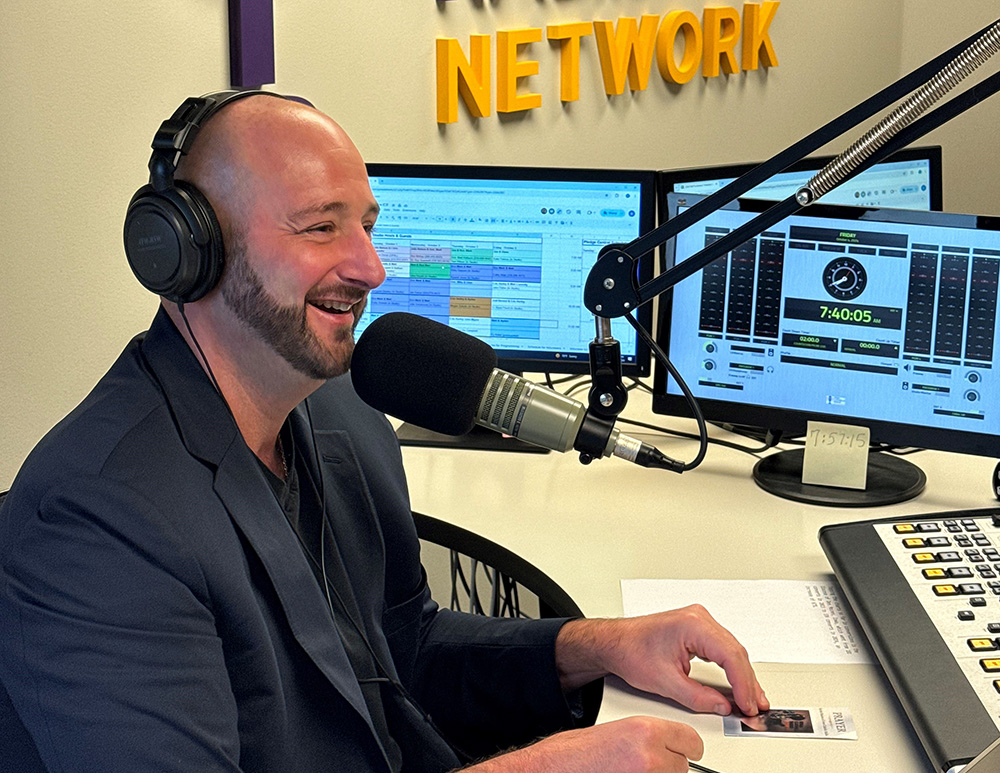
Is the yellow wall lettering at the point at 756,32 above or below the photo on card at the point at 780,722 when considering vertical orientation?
above

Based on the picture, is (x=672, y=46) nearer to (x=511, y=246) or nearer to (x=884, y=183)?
(x=884, y=183)

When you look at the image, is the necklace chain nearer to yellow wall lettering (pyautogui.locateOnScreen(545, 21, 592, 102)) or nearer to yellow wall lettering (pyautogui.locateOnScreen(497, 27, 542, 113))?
yellow wall lettering (pyautogui.locateOnScreen(497, 27, 542, 113))

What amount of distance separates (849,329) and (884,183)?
21.2 inches

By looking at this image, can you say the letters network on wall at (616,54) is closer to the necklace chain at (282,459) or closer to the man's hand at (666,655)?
the necklace chain at (282,459)

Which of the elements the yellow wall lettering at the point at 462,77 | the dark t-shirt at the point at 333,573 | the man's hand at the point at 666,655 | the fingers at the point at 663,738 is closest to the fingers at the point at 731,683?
the man's hand at the point at 666,655

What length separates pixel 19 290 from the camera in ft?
6.40

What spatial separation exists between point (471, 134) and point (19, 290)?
4.72ft

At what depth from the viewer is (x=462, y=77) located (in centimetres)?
301

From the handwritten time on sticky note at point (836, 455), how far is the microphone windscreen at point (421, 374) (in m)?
0.72

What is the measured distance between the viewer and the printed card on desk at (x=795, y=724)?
116 cm

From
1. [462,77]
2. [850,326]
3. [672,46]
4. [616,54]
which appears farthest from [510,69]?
[850,326]

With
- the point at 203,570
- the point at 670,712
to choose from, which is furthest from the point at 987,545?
the point at 203,570

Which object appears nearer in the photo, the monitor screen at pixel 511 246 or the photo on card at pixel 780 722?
the photo on card at pixel 780 722

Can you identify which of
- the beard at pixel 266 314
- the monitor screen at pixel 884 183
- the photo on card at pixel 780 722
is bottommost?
the photo on card at pixel 780 722
